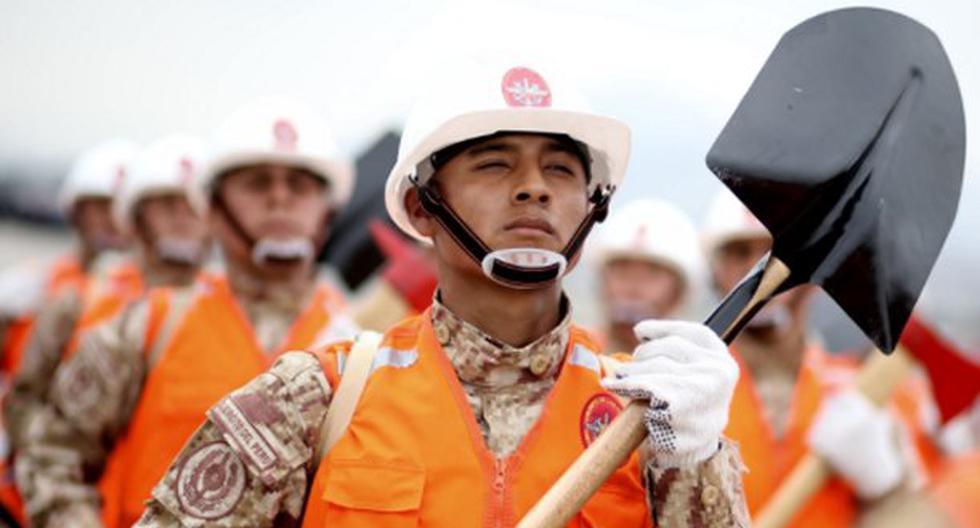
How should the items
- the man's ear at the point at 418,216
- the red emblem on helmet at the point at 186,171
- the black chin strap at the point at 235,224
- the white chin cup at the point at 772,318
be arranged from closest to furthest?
the man's ear at the point at 418,216 → the black chin strap at the point at 235,224 → the white chin cup at the point at 772,318 → the red emblem on helmet at the point at 186,171

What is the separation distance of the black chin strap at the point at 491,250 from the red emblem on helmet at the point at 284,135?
2.78m

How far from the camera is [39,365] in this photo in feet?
24.5

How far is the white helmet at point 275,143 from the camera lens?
6043mm

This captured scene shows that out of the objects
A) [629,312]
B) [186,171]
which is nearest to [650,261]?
[629,312]

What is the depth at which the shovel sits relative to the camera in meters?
3.27

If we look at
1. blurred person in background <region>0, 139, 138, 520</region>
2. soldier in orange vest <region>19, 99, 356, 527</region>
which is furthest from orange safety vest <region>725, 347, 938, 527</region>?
blurred person in background <region>0, 139, 138, 520</region>

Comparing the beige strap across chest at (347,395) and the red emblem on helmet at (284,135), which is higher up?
the beige strap across chest at (347,395)

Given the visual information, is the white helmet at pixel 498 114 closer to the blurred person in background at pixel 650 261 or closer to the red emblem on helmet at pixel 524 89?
the red emblem on helmet at pixel 524 89

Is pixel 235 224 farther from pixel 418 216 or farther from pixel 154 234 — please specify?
pixel 154 234

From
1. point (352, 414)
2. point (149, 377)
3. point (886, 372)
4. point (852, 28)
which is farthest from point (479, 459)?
point (886, 372)

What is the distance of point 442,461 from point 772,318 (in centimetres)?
380

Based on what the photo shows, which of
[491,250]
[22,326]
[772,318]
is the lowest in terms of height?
[22,326]

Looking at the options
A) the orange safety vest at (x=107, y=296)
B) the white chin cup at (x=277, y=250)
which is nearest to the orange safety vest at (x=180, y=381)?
the white chin cup at (x=277, y=250)

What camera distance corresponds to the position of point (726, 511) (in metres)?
2.98
